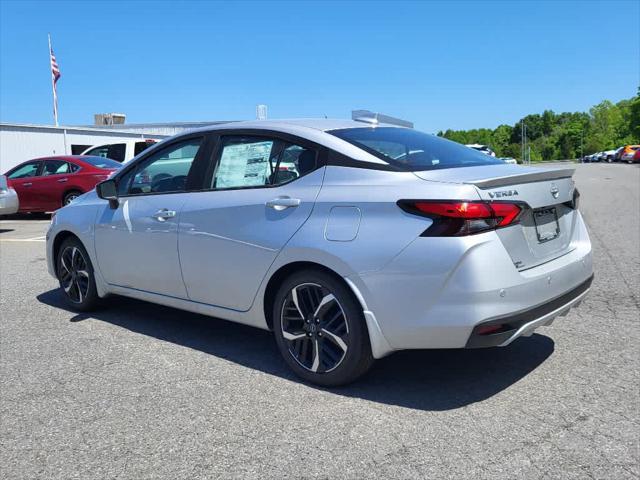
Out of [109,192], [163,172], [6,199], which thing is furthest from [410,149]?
[6,199]

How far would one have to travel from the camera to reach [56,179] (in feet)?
45.7

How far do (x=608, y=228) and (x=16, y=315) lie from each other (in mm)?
9066

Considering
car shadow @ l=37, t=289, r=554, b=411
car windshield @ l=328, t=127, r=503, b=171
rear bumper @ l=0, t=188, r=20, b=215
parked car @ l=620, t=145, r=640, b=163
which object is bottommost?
parked car @ l=620, t=145, r=640, b=163

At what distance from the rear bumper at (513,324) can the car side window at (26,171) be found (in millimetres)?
13845

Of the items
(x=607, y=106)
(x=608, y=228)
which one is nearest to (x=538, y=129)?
(x=607, y=106)

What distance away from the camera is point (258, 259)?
3789 millimetres

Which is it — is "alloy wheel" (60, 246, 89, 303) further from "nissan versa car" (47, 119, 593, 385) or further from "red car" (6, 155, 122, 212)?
"red car" (6, 155, 122, 212)

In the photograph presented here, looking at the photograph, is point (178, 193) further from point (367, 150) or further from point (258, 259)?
point (367, 150)

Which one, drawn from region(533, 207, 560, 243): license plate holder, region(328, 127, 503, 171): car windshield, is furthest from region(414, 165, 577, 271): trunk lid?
region(328, 127, 503, 171): car windshield

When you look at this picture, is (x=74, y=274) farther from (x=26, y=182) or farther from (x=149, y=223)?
(x=26, y=182)

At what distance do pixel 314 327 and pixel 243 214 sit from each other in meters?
0.89

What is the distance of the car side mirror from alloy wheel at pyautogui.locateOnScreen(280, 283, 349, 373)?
6.65ft

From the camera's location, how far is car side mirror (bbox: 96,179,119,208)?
16.1 feet

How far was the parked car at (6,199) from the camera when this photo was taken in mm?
12451
